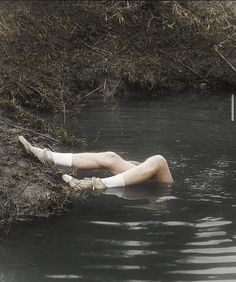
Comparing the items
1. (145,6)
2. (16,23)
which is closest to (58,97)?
(16,23)

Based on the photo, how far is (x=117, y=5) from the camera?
1576 cm

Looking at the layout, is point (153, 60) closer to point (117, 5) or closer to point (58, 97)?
point (117, 5)

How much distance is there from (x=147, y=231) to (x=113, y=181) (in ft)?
3.96

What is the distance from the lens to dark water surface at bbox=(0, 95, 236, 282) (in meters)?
5.41

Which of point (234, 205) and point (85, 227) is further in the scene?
point (234, 205)

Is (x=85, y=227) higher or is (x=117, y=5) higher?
(x=117, y=5)

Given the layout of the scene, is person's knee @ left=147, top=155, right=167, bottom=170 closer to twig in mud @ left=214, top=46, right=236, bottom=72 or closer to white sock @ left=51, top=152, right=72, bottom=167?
white sock @ left=51, top=152, right=72, bottom=167

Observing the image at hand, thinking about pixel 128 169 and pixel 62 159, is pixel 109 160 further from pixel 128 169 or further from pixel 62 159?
pixel 62 159

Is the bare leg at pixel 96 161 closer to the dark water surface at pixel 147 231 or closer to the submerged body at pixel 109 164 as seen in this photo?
the submerged body at pixel 109 164

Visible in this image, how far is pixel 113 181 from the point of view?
7.39 meters

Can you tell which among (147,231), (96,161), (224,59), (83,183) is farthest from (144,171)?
(224,59)

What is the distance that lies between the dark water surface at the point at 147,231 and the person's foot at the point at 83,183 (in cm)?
14

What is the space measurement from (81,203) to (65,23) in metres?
9.14

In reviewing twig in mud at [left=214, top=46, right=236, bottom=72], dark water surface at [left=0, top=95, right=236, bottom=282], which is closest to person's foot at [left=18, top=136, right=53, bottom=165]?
dark water surface at [left=0, top=95, right=236, bottom=282]
